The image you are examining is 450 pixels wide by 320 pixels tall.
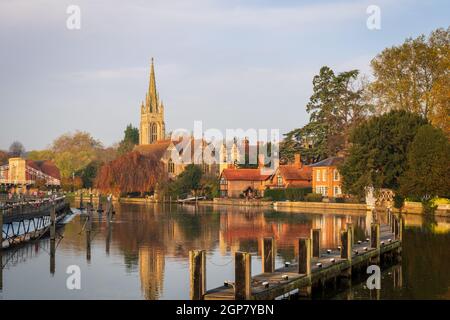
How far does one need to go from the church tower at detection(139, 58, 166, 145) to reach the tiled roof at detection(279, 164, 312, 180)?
6884 centimetres

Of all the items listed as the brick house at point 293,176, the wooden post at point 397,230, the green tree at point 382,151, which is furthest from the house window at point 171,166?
the wooden post at point 397,230

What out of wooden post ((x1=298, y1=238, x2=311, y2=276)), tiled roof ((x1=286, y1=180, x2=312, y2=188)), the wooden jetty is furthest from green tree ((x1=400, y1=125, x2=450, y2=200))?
wooden post ((x1=298, y1=238, x2=311, y2=276))

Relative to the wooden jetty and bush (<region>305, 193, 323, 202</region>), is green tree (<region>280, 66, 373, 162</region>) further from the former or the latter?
the wooden jetty

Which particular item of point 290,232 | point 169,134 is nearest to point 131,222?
point 290,232

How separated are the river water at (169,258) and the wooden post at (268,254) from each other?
240 centimetres

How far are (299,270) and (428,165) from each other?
39782 millimetres

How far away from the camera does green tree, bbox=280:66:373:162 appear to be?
87812 mm

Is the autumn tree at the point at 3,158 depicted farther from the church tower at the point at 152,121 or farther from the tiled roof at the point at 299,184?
the tiled roof at the point at 299,184

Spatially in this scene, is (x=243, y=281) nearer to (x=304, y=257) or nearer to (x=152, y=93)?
(x=304, y=257)

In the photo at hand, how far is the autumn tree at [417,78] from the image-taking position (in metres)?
63.2

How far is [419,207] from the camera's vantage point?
64562 millimetres

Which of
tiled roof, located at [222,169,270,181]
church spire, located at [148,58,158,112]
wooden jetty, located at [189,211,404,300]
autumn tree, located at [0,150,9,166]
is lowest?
wooden jetty, located at [189,211,404,300]
